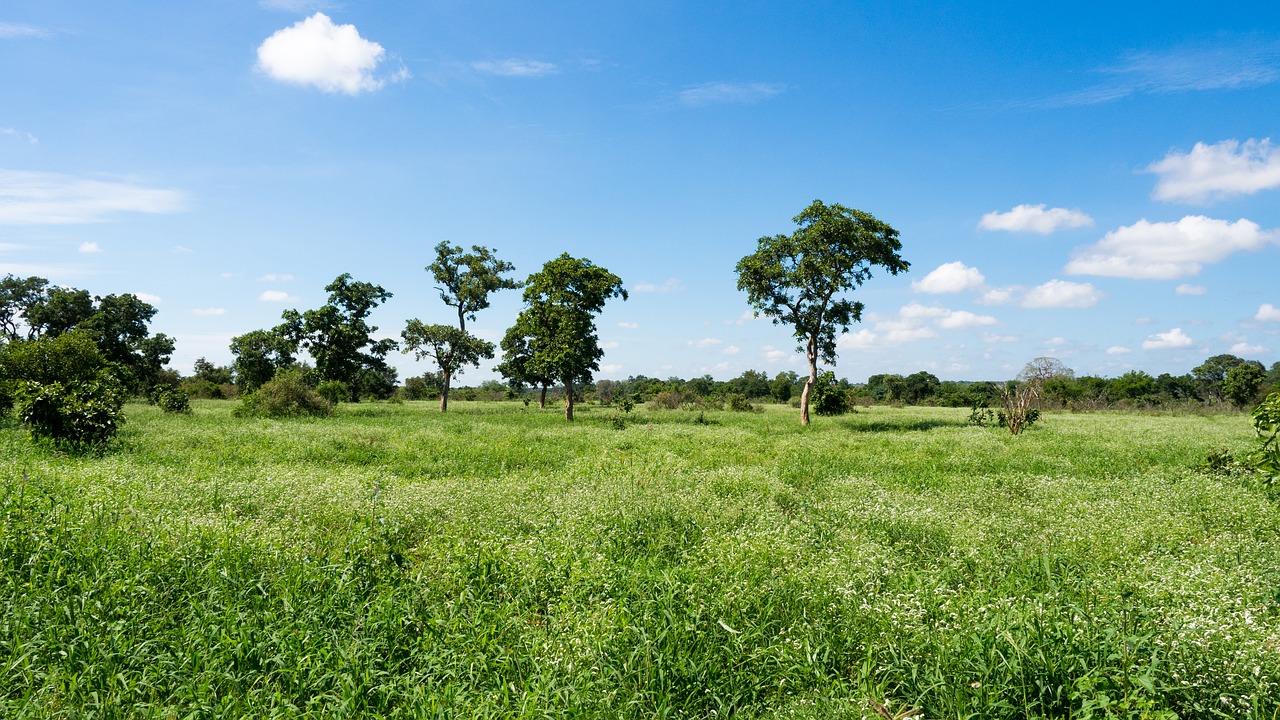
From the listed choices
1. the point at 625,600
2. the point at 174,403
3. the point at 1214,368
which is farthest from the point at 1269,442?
the point at 1214,368

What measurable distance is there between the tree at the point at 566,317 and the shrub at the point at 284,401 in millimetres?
13159

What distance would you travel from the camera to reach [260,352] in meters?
51.3

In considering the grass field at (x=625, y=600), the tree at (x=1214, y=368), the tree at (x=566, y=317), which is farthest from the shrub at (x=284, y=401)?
the tree at (x=1214, y=368)

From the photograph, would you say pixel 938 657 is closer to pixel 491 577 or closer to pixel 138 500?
pixel 491 577

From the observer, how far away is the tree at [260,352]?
167 feet

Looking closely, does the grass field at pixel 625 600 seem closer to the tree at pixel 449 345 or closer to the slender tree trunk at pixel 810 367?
the slender tree trunk at pixel 810 367

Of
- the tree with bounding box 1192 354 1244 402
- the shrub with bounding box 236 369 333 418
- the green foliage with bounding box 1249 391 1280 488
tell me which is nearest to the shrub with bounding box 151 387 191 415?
the shrub with bounding box 236 369 333 418

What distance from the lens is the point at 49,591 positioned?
579cm

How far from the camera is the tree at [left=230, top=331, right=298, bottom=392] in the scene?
167 ft

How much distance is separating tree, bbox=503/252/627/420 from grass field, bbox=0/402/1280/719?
917 inches

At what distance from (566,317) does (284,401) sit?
17.4m

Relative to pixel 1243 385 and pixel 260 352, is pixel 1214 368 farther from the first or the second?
pixel 260 352

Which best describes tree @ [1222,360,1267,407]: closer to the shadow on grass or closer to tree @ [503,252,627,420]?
the shadow on grass

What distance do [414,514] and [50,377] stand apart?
29.9 m
